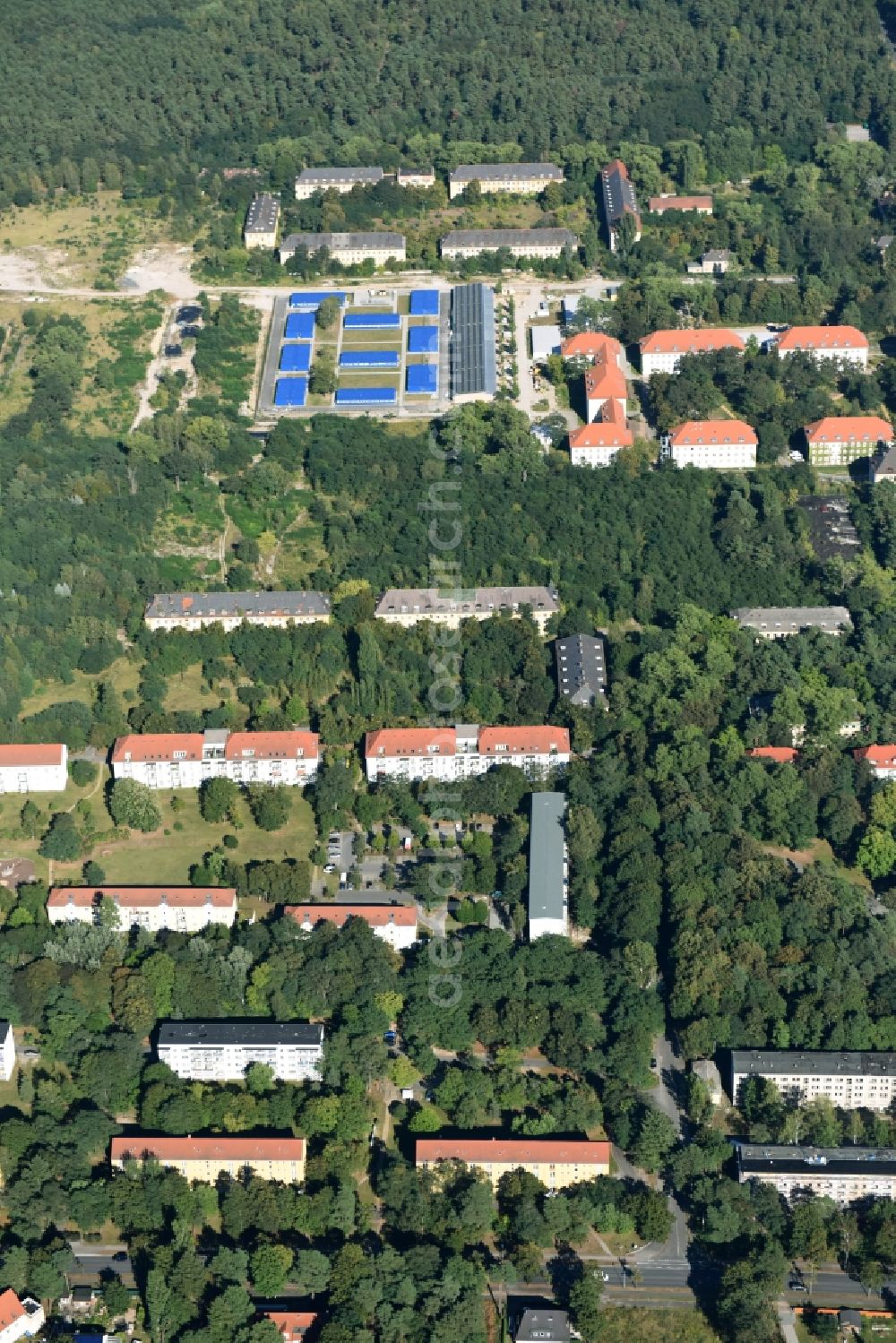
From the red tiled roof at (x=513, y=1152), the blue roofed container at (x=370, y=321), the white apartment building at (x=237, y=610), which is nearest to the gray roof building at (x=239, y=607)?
the white apartment building at (x=237, y=610)

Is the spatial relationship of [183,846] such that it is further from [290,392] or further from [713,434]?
[713,434]

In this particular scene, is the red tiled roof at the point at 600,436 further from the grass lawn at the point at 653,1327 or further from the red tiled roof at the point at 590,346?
the grass lawn at the point at 653,1327

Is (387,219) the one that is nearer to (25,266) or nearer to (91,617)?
(25,266)

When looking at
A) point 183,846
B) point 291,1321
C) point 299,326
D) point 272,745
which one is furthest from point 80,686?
point 291,1321

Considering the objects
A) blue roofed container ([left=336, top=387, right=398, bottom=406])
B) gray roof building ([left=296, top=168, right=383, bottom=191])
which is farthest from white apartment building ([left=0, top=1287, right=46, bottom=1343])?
gray roof building ([left=296, top=168, right=383, bottom=191])

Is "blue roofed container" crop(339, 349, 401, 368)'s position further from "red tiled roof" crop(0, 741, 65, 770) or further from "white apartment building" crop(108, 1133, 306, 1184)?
"white apartment building" crop(108, 1133, 306, 1184)

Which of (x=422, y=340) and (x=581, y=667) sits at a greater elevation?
(x=581, y=667)

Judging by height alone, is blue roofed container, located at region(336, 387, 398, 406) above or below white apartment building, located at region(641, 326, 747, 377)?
below
